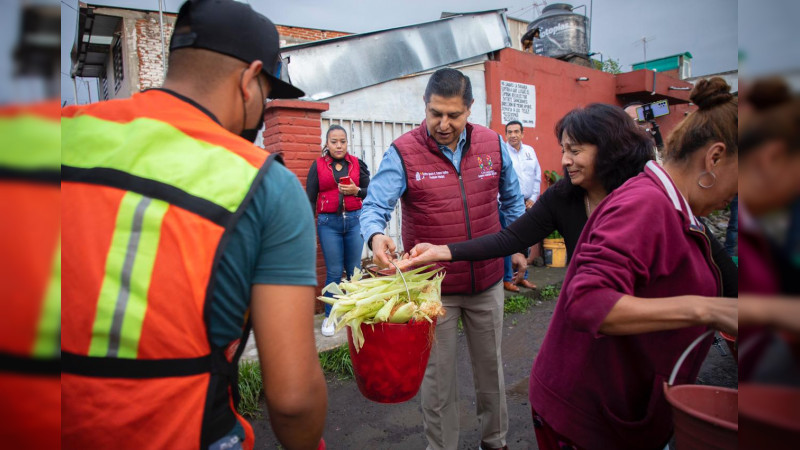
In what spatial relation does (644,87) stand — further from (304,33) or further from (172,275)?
(172,275)

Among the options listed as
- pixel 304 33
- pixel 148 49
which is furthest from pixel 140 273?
pixel 304 33

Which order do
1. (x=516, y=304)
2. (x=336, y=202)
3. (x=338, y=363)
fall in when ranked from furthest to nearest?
(x=516, y=304) < (x=336, y=202) < (x=338, y=363)

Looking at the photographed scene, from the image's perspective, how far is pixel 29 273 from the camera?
519 millimetres

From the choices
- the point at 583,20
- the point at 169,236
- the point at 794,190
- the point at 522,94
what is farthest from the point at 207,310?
the point at 583,20

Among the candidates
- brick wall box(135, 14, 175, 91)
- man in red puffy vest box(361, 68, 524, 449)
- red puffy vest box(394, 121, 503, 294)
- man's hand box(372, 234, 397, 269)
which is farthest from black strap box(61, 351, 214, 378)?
brick wall box(135, 14, 175, 91)

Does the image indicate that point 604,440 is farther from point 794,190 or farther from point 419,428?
point 419,428

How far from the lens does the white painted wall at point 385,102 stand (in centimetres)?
630

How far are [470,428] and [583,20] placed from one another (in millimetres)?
11049

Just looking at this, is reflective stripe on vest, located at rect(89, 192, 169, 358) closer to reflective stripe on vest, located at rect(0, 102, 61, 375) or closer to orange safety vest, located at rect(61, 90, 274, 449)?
orange safety vest, located at rect(61, 90, 274, 449)

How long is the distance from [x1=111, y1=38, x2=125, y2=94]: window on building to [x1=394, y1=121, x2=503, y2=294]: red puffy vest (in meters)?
13.3

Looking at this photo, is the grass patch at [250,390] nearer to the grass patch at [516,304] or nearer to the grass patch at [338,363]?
the grass patch at [338,363]

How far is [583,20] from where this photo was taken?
1146 cm

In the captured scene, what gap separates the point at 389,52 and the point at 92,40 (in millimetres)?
11331

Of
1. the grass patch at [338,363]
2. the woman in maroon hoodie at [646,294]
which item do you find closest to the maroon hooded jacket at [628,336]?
the woman in maroon hoodie at [646,294]
